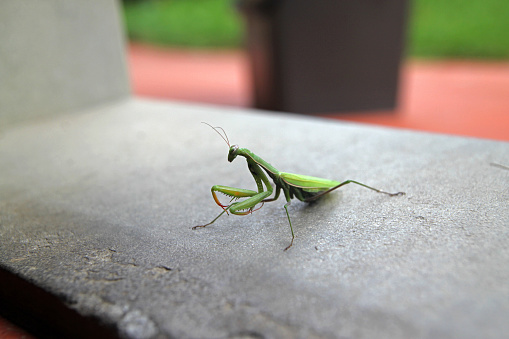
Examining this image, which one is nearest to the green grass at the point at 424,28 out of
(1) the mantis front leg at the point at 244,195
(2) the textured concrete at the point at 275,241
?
(2) the textured concrete at the point at 275,241

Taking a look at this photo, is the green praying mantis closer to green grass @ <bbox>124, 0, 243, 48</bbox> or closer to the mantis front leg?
the mantis front leg

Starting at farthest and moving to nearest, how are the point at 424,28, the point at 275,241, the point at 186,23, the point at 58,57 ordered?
the point at 186,23 < the point at 424,28 < the point at 58,57 < the point at 275,241

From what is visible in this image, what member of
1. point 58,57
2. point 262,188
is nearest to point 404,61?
point 58,57

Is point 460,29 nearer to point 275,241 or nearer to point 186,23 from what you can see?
point 186,23

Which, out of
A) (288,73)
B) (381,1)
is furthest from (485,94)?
(288,73)

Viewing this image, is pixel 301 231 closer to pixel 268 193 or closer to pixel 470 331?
pixel 268 193

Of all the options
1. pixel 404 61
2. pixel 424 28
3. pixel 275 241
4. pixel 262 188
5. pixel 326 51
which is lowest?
pixel 424 28

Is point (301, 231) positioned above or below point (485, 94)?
above

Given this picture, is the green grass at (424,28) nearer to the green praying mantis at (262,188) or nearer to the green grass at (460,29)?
the green grass at (460,29)
